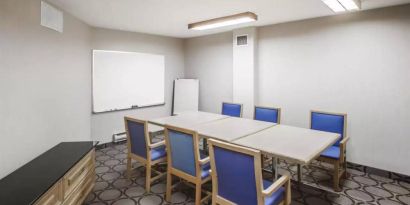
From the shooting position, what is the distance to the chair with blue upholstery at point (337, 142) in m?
2.90

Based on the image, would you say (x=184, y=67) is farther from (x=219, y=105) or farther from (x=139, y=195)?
(x=139, y=195)

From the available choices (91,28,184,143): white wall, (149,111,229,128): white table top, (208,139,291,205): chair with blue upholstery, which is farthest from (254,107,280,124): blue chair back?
(91,28,184,143): white wall

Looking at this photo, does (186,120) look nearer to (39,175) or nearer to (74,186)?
(74,186)

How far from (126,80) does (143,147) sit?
7.97 ft

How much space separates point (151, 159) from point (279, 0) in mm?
2573

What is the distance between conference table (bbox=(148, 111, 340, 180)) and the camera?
2.13 meters

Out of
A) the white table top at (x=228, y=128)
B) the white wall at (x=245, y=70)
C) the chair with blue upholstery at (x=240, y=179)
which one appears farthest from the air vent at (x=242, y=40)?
the chair with blue upholstery at (x=240, y=179)

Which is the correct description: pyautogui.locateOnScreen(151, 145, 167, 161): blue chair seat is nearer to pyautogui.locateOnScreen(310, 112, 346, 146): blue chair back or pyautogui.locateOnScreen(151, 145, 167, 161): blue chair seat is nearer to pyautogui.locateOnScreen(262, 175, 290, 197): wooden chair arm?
pyautogui.locateOnScreen(262, 175, 290, 197): wooden chair arm

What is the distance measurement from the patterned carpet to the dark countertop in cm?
62

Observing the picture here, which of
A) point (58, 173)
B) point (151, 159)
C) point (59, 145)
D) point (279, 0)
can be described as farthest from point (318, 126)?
point (59, 145)

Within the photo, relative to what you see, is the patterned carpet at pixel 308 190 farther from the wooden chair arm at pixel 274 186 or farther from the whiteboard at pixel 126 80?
the whiteboard at pixel 126 80

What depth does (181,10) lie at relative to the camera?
331cm

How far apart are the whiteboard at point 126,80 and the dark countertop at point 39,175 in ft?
6.14

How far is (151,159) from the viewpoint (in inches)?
115
